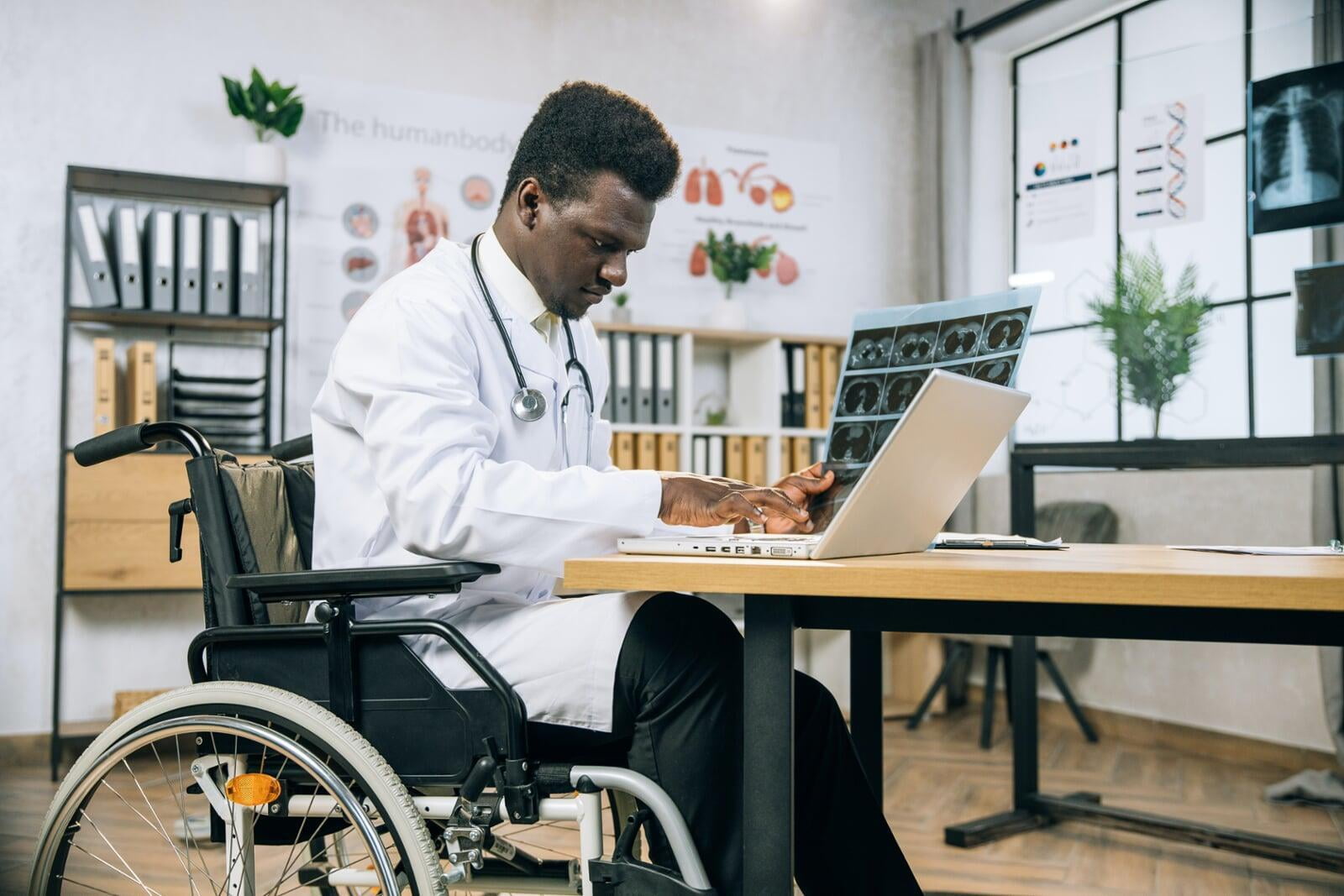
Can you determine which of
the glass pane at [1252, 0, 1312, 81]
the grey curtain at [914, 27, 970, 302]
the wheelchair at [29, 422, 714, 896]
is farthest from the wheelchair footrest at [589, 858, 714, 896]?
the grey curtain at [914, 27, 970, 302]

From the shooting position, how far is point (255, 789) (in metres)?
1.12

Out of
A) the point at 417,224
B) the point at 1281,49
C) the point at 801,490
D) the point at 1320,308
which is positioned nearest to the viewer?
the point at 801,490

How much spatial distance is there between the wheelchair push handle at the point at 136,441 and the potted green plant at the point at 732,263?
3.07m

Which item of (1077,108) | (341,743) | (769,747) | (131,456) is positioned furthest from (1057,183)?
(131,456)

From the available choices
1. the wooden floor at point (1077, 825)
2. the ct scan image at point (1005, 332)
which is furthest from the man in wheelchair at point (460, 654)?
the wooden floor at point (1077, 825)

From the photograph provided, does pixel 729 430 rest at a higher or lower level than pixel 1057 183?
lower

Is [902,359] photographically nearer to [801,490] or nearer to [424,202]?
[801,490]

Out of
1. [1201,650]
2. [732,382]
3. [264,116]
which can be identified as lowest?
[1201,650]

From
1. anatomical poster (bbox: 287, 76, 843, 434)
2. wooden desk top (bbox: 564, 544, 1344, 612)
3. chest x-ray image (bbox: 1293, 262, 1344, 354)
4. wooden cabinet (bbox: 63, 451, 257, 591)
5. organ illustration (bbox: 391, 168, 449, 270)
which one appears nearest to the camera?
wooden desk top (bbox: 564, 544, 1344, 612)

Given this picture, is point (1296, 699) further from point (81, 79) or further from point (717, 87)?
point (81, 79)

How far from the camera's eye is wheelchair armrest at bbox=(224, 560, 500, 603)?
3.41ft

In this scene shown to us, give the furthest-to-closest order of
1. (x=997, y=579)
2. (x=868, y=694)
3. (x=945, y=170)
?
(x=945, y=170)
(x=868, y=694)
(x=997, y=579)

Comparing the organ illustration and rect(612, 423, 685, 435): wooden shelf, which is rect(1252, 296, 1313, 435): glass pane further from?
the organ illustration

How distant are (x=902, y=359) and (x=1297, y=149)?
1.90 m
